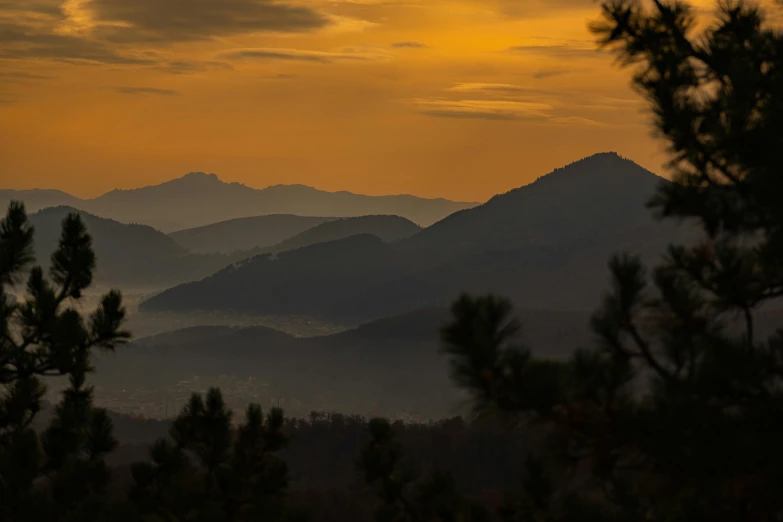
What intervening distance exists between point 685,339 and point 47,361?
7.74 m

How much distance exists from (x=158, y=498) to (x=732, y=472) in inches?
308

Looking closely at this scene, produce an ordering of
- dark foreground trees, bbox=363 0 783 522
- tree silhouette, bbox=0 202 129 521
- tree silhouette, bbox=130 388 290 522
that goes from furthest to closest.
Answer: tree silhouette, bbox=130 388 290 522 → tree silhouette, bbox=0 202 129 521 → dark foreground trees, bbox=363 0 783 522

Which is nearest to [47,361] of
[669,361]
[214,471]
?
[214,471]

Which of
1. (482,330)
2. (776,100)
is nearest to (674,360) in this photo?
(482,330)

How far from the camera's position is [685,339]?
332 inches

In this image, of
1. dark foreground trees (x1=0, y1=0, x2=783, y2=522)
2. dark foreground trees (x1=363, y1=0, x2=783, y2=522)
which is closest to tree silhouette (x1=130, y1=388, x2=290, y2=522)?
dark foreground trees (x1=0, y1=0, x2=783, y2=522)

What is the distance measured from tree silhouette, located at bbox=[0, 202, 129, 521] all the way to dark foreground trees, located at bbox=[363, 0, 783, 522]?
5.94 meters

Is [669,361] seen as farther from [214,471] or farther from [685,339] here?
[214,471]

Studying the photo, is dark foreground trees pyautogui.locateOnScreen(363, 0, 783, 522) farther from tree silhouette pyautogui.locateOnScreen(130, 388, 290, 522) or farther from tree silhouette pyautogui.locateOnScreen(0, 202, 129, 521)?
tree silhouette pyautogui.locateOnScreen(0, 202, 129, 521)

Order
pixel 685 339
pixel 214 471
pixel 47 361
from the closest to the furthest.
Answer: pixel 685 339 < pixel 47 361 < pixel 214 471

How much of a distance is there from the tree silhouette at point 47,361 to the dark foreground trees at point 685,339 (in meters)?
5.94

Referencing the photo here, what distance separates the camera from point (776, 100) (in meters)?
8.93

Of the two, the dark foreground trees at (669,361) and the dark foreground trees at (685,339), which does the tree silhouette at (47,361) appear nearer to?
the dark foreground trees at (669,361)

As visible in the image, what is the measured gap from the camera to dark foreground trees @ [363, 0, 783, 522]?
7.92 meters
